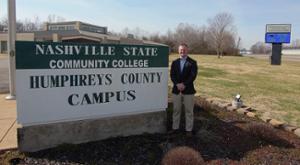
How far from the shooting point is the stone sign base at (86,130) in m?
4.43

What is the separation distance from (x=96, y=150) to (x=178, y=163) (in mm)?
1367

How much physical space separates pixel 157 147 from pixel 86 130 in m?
1.14

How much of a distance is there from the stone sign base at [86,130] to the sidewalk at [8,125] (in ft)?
1.05

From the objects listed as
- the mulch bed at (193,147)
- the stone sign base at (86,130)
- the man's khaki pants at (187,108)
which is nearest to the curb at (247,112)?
the mulch bed at (193,147)

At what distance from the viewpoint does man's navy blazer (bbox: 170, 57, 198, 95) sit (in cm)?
536

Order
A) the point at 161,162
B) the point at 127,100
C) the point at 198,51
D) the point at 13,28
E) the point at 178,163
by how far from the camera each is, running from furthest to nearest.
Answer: the point at 198,51
the point at 13,28
the point at 127,100
the point at 161,162
the point at 178,163

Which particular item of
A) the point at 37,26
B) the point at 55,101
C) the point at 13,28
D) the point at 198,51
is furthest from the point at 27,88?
the point at 37,26

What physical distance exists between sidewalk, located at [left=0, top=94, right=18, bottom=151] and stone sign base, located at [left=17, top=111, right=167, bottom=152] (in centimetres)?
32

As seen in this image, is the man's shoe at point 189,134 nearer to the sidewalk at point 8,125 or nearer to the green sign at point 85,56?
the green sign at point 85,56

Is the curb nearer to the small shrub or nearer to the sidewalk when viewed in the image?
the small shrub

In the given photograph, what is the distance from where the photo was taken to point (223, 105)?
8156 millimetres

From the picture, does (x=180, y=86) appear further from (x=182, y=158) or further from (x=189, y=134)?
(x=182, y=158)

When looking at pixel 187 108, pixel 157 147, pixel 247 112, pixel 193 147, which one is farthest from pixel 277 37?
pixel 157 147

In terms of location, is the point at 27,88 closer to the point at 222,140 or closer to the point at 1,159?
the point at 1,159
